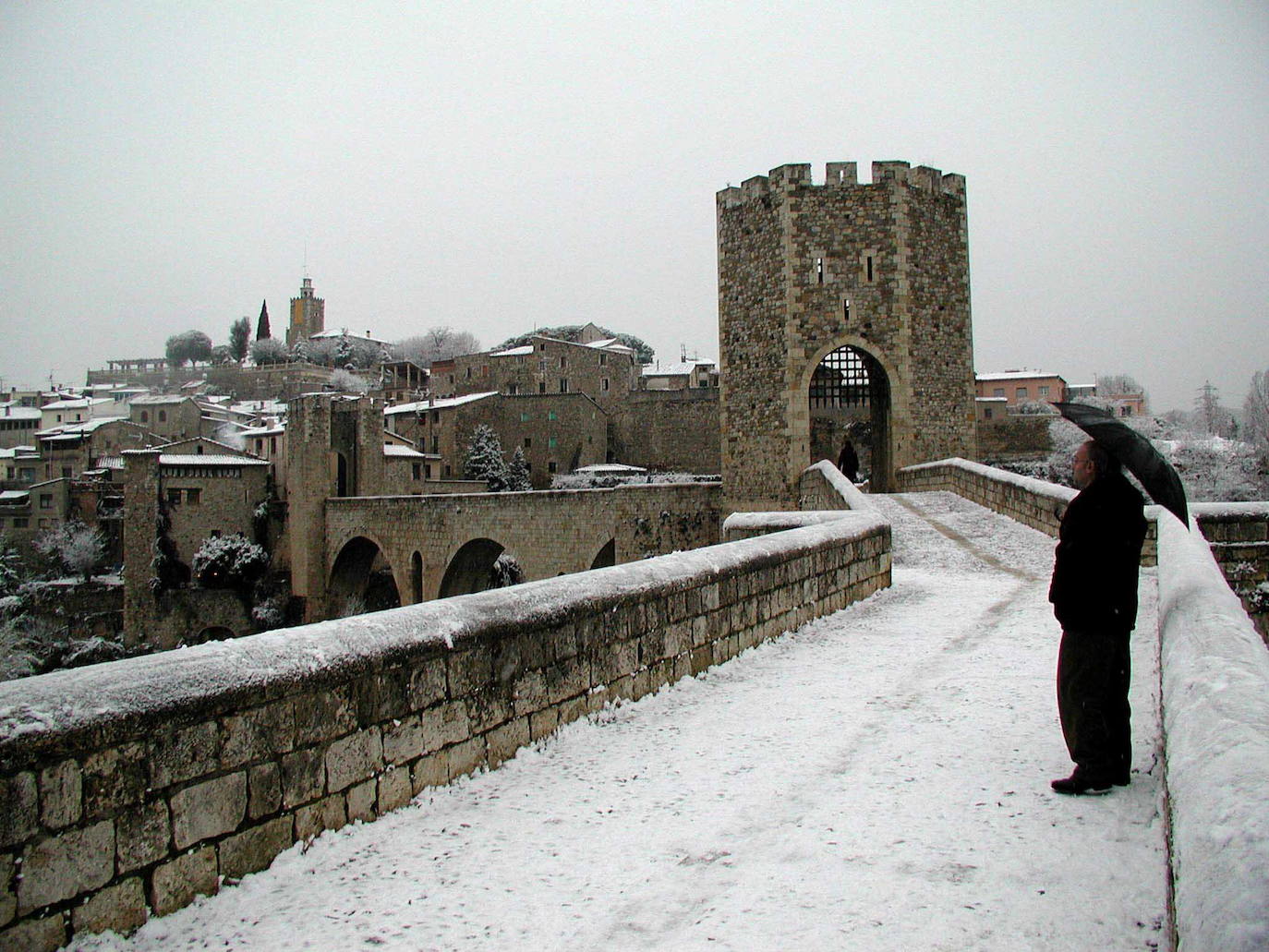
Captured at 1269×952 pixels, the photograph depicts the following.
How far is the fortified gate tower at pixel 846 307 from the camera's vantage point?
20297 millimetres

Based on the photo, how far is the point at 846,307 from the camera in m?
20.4

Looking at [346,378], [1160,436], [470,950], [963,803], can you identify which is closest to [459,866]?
[470,950]

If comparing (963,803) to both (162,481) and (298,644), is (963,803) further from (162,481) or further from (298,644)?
(162,481)

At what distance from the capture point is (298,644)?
338cm

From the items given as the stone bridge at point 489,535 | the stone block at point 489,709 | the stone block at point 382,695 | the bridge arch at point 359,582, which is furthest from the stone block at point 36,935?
the bridge arch at point 359,582

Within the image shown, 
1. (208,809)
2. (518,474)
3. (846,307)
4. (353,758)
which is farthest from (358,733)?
(518,474)

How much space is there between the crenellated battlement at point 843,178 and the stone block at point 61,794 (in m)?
19.8

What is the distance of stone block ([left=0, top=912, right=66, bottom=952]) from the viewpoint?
2438mm

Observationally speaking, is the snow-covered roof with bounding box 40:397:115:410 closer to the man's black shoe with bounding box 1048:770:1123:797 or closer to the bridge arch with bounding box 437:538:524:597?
the bridge arch with bounding box 437:538:524:597

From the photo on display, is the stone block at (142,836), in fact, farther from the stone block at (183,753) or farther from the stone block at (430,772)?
the stone block at (430,772)

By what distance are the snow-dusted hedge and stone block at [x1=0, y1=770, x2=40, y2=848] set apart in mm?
2826

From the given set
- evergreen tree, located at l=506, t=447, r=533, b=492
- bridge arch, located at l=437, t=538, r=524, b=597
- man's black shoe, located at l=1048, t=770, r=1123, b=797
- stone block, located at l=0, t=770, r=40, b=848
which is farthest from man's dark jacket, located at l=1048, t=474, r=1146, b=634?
evergreen tree, located at l=506, t=447, r=533, b=492

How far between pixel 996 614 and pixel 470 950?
612 centimetres

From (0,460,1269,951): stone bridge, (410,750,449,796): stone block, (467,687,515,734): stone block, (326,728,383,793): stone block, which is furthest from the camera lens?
(467,687,515,734): stone block
